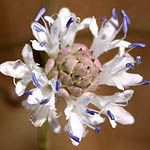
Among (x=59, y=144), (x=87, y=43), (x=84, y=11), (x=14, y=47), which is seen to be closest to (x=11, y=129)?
(x=59, y=144)

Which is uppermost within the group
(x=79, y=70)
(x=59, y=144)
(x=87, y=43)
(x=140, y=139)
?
(x=79, y=70)

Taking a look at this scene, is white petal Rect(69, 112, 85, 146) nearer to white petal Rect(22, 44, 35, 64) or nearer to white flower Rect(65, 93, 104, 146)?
white flower Rect(65, 93, 104, 146)

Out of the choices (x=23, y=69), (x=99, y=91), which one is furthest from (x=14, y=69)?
(x=99, y=91)

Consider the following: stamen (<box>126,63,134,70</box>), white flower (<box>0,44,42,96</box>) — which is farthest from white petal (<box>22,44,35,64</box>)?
stamen (<box>126,63,134,70</box>)

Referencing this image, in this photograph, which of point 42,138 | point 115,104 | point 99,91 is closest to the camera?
point 115,104

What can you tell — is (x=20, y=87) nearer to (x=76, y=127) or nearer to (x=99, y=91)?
(x=76, y=127)

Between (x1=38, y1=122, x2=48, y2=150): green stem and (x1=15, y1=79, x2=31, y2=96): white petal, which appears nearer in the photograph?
(x1=15, y1=79, x2=31, y2=96): white petal

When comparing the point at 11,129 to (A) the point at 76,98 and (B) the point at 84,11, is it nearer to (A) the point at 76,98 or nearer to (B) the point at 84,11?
(B) the point at 84,11
